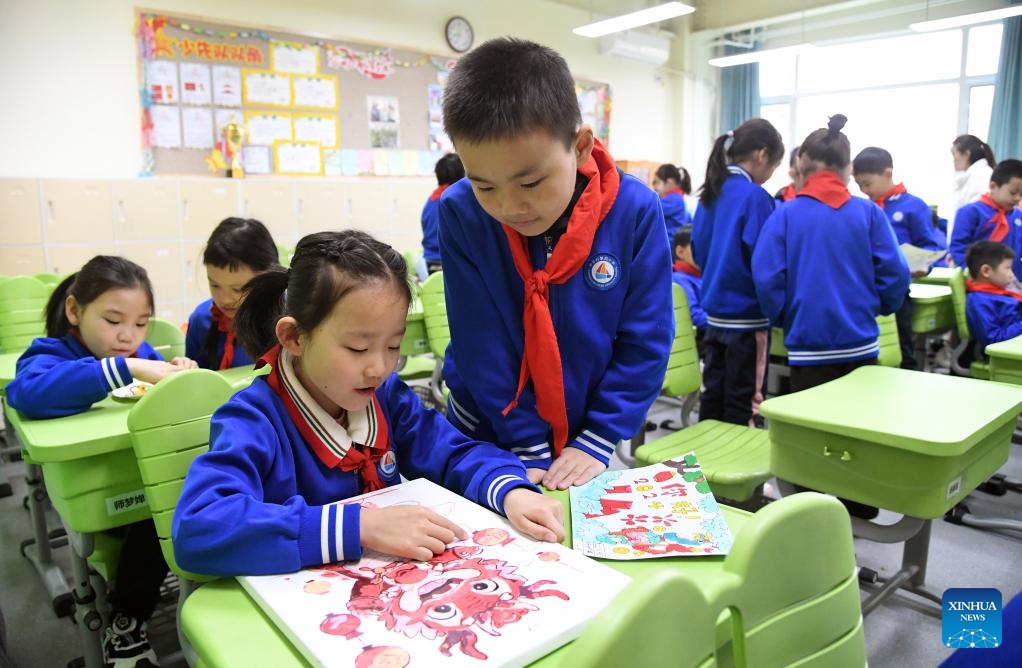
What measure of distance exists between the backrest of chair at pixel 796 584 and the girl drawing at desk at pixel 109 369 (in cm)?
133

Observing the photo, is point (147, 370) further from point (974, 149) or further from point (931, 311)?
point (974, 149)

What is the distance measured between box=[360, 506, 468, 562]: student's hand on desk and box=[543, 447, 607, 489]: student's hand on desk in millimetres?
256

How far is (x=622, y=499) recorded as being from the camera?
0.96 meters

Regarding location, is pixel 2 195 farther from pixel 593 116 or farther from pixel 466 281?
pixel 593 116

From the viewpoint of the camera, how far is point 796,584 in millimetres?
659

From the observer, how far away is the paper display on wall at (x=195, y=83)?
481 cm

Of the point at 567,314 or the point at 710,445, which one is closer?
the point at 567,314

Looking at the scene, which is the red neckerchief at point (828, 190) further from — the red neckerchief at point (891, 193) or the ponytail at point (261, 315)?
the red neckerchief at point (891, 193)

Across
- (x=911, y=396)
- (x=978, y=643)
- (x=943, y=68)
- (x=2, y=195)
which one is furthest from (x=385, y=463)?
(x=943, y=68)

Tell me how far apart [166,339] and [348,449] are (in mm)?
1607

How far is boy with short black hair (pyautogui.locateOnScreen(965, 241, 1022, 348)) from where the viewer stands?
10.5 feet

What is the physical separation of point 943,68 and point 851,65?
107cm

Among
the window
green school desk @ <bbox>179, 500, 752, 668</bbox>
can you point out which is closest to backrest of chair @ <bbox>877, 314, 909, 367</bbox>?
green school desk @ <bbox>179, 500, 752, 668</bbox>

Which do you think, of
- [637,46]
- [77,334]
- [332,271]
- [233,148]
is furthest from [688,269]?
[637,46]
